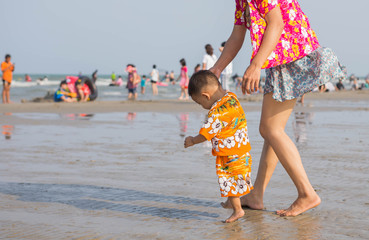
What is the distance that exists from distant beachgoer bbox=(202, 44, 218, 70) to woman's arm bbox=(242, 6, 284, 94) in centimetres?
1130

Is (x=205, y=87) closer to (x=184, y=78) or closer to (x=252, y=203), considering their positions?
(x=252, y=203)

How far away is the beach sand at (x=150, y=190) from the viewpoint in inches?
116

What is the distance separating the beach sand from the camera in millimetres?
2955

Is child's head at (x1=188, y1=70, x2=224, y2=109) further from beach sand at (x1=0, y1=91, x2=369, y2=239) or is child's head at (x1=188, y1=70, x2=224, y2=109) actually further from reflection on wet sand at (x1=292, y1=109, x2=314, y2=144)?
reflection on wet sand at (x1=292, y1=109, x2=314, y2=144)

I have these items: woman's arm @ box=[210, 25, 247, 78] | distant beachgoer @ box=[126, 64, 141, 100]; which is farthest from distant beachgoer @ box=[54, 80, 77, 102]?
woman's arm @ box=[210, 25, 247, 78]

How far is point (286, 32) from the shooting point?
3307 mm

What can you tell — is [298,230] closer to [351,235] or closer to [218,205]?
[351,235]

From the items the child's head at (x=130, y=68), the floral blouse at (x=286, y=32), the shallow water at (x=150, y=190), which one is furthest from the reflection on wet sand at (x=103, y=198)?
the child's head at (x=130, y=68)

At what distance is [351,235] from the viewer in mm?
2812

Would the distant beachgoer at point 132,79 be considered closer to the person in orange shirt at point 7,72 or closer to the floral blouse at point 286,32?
the person in orange shirt at point 7,72

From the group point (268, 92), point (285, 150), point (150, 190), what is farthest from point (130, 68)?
point (285, 150)

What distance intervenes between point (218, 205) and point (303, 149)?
8.99 ft

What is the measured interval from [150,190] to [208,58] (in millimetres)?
10957

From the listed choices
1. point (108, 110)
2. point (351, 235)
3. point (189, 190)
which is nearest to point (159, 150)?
point (189, 190)
